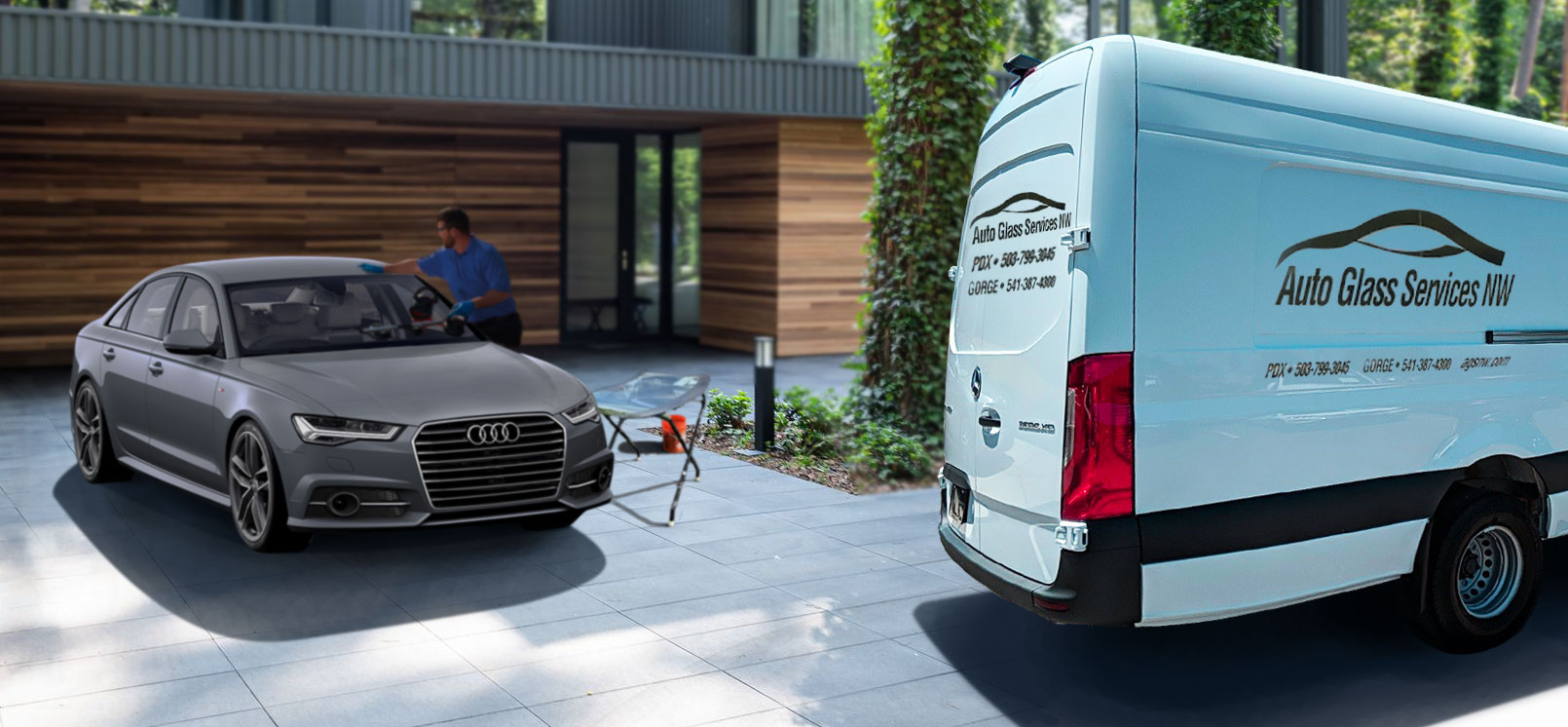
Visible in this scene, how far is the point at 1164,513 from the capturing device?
15.5 ft

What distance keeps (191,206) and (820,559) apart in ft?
42.4

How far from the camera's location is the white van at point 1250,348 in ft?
15.4

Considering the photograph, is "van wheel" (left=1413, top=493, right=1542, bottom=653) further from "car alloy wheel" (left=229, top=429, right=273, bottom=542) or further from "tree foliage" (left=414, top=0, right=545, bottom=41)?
"tree foliage" (left=414, top=0, right=545, bottom=41)

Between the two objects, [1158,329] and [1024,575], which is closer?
[1158,329]

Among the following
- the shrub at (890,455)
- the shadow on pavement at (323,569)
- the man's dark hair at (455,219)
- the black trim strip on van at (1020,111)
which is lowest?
the shadow on pavement at (323,569)

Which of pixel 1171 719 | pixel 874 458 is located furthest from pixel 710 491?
pixel 1171 719

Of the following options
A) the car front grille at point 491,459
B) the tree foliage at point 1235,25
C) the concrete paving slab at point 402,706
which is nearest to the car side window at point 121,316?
the car front grille at point 491,459

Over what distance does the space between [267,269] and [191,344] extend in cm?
80

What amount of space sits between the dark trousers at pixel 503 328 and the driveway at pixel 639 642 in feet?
9.33

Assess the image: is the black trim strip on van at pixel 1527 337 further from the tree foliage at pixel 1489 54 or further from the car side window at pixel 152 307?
the tree foliage at pixel 1489 54

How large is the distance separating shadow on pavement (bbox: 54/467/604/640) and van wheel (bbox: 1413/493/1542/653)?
3.81 m

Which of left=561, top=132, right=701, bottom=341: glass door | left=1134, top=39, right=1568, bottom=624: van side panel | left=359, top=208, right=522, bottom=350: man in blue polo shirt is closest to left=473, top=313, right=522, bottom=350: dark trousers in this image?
left=359, top=208, right=522, bottom=350: man in blue polo shirt

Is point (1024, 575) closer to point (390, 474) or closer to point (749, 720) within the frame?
point (749, 720)

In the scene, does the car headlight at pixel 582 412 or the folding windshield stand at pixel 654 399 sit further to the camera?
the folding windshield stand at pixel 654 399
